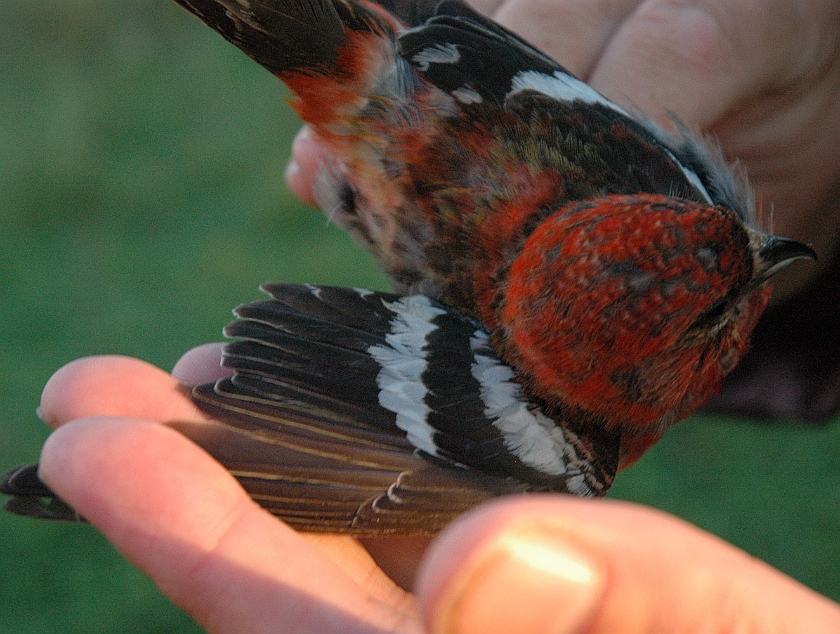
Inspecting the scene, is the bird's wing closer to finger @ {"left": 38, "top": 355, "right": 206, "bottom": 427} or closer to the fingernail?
finger @ {"left": 38, "top": 355, "right": 206, "bottom": 427}

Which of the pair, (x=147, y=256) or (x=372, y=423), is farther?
(x=147, y=256)

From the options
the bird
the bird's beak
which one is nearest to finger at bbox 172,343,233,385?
the bird

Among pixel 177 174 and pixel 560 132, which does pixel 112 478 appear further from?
pixel 177 174

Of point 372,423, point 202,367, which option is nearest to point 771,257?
point 372,423

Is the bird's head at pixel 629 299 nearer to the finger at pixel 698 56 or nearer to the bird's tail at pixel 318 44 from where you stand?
the bird's tail at pixel 318 44

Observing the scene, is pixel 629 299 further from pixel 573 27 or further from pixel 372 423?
pixel 573 27
